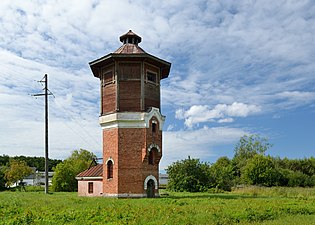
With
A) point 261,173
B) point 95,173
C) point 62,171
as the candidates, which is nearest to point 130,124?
point 95,173

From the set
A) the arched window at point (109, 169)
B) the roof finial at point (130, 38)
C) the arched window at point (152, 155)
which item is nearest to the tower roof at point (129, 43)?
the roof finial at point (130, 38)

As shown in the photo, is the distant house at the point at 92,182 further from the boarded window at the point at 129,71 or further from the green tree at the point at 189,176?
the green tree at the point at 189,176

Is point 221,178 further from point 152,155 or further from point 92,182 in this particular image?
point 92,182

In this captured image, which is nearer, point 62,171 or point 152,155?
point 152,155

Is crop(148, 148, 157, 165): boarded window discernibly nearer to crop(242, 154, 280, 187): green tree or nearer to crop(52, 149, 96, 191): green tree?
crop(52, 149, 96, 191): green tree

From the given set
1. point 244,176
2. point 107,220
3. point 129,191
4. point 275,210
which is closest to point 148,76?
point 129,191

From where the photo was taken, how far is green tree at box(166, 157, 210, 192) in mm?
39594

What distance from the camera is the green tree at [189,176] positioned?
3959cm

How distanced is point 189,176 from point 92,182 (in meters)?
13.0

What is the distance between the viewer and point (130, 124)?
1056 inches

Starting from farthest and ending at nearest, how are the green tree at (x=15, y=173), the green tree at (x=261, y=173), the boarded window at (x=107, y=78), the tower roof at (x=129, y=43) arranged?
the green tree at (x=15, y=173), the green tree at (x=261, y=173), the tower roof at (x=129, y=43), the boarded window at (x=107, y=78)

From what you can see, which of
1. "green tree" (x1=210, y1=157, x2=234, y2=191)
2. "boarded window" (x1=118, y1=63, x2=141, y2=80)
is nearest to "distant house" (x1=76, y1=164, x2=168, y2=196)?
"boarded window" (x1=118, y1=63, x2=141, y2=80)

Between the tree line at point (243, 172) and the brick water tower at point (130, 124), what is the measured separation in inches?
512

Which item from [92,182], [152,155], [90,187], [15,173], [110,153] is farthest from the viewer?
[15,173]
